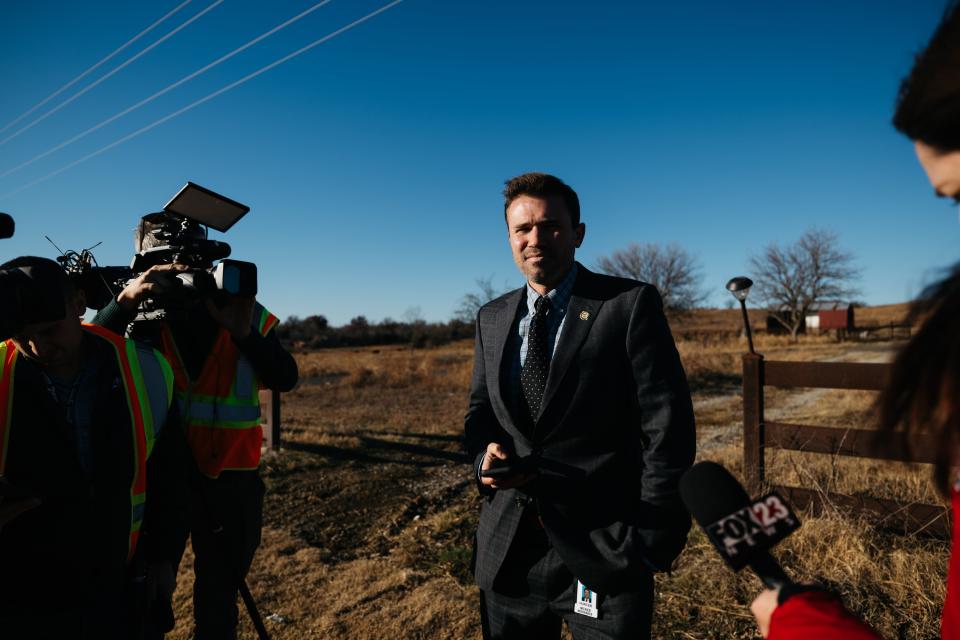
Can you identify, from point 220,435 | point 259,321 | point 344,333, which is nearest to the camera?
point 220,435

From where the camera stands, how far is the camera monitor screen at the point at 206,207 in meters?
2.20

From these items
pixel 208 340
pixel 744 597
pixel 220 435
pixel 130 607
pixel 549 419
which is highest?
pixel 208 340

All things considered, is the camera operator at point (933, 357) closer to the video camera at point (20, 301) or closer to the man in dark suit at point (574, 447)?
the man in dark suit at point (574, 447)

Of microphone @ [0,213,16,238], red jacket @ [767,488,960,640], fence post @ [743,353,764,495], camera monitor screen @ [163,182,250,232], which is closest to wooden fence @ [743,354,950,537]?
fence post @ [743,353,764,495]

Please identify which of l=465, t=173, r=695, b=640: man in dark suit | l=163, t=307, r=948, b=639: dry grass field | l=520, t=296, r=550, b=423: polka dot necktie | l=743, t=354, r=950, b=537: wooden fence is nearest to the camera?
l=465, t=173, r=695, b=640: man in dark suit

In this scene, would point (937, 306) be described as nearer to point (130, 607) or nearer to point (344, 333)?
point (130, 607)

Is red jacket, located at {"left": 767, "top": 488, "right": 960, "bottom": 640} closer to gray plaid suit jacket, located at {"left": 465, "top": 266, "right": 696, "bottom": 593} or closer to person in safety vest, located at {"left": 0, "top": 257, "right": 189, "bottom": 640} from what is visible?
gray plaid suit jacket, located at {"left": 465, "top": 266, "right": 696, "bottom": 593}

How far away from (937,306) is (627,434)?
1319 mm

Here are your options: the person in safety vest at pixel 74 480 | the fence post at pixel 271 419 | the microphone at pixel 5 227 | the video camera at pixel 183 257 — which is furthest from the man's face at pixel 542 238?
the fence post at pixel 271 419

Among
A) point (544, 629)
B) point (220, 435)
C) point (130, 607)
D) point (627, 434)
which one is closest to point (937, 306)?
point (627, 434)

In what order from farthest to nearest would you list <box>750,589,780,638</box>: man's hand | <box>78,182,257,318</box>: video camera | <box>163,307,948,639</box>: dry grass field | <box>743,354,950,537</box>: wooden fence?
<box>743,354,950,537</box>: wooden fence, <box>163,307,948,639</box>: dry grass field, <box>78,182,257,318</box>: video camera, <box>750,589,780,638</box>: man's hand

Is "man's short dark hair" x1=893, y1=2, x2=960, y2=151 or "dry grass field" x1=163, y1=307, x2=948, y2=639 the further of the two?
"dry grass field" x1=163, y1=307, x2=948, y2=639

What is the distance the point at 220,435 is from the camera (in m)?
2.57

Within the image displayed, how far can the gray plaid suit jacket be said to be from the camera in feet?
6.19
